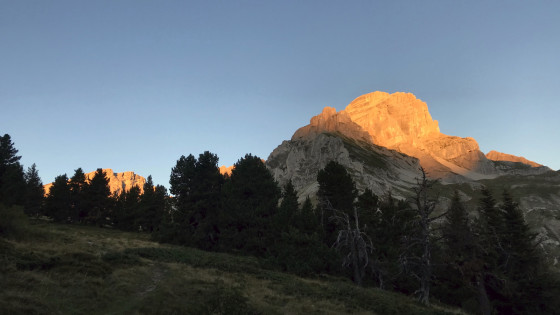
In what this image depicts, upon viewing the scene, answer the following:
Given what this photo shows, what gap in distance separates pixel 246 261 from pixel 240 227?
9528mm

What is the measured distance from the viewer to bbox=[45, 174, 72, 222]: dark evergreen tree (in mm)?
62031

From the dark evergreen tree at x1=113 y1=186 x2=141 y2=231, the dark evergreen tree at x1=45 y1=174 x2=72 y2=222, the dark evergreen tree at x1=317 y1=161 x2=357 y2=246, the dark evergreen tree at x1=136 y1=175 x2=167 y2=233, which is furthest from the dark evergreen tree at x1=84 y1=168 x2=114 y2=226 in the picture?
the dark evergreen tree at x1=317 y1=161 x2=357 y2=246

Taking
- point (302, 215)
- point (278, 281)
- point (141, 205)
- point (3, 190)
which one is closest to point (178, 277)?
point (278, 281)

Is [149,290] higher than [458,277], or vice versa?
[149,290]

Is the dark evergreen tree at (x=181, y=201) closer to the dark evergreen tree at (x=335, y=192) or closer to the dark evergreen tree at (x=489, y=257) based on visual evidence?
the dark evergreen tree at (x=335, y=192)

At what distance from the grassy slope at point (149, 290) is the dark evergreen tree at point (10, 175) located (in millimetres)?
34910

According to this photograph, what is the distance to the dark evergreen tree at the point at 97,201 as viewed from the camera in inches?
2569

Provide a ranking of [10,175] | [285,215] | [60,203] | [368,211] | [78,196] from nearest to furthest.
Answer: [285,215], [368,211], [10,175], [60,203], [78,196]

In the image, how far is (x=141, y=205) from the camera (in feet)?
224

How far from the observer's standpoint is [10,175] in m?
48.6

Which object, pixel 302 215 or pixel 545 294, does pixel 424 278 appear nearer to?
pixel 302 215

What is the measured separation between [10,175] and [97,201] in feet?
61.0

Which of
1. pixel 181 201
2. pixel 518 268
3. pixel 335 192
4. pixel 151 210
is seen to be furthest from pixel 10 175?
pixel 518 268

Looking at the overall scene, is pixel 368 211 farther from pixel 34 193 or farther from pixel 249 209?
pixel 34 193
